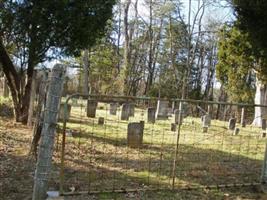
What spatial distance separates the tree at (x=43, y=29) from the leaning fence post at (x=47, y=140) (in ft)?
26.3

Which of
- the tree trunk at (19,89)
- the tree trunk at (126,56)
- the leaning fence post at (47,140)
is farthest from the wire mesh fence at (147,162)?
the tree trunk at (126,56)

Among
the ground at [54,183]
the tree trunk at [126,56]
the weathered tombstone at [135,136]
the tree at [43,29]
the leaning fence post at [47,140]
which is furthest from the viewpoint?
the tree trunk at [126,56]

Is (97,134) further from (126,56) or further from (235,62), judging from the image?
(126,56)

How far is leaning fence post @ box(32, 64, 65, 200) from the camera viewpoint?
4.41 metres

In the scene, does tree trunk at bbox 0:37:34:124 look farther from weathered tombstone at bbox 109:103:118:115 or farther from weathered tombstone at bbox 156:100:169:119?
weathered tombstone at bbox 156:100:169:119

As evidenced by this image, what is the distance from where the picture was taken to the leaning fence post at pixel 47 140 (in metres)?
4.41

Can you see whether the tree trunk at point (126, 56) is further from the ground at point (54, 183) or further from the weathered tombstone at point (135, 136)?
the ground at point (54, 183)

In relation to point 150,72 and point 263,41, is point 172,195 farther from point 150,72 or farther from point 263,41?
point 150,72

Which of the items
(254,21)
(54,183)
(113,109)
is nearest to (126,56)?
(113,109)

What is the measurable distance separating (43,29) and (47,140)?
8439 mm

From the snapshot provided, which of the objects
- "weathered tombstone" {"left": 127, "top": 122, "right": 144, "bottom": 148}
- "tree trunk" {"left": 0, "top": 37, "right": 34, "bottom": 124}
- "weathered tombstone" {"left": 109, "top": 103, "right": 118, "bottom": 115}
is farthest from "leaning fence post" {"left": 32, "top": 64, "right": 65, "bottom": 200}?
"weathered tombstone" {"left": 109, "top": 103, "right": 118, "bottom": 115}

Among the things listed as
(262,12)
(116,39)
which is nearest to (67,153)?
(262,12)

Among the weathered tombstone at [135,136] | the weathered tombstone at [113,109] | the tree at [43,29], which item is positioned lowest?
the weathered tombstone at [135,136]

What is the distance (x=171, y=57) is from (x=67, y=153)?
119 ft
